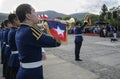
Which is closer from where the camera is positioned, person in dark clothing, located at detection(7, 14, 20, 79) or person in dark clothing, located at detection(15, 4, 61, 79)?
person in dark clothing, located at detection(15, 4, 61, 79)

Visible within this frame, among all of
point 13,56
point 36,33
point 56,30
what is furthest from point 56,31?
point 13,56

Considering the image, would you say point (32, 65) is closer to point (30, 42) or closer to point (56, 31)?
point (30, 42)

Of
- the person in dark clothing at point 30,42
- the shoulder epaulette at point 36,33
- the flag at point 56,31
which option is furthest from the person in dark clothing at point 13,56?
the shoulder epaulette at point 36,33

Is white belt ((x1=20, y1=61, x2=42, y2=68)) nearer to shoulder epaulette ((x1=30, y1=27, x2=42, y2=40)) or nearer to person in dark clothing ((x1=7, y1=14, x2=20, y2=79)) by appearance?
shoulder epaulette ((x1=30, y1=27, x2=42, y2=40))

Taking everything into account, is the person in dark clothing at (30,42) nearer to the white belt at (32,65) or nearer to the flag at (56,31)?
the white belt at (32,65)

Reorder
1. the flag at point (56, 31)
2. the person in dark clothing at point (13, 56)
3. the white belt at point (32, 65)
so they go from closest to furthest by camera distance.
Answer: the white belt at point (32, 65)
the flag at point (56, 31)
the person in dark clothing at point (13, 56)

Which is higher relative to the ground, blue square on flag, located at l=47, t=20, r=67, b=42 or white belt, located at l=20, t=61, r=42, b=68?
blue square on flag, located at l=47, t=20, r=67, b=42

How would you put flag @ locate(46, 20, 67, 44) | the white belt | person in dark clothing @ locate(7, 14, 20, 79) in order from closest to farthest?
1. the white belt
2. flag @ locate(46, 20, 67, 44)
3. person in dark clothing @ locate(7, 14, 20, 79)

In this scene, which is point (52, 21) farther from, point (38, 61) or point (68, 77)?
point (68, 77)

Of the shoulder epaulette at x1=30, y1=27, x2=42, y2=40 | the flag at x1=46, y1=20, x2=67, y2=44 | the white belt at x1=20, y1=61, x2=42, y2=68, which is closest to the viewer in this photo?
the shoulder epaulette at x1=30, y1=27, x2=42, y2=40

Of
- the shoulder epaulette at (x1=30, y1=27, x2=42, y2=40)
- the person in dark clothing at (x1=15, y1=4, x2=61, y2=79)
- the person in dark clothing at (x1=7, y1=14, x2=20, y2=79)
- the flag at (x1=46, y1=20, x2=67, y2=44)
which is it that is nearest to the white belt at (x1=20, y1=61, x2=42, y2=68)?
the person in dark clothing at (x1=15, y1=4, x2=61, y2=79)

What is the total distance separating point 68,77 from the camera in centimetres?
842

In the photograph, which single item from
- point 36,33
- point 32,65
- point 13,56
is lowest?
point 13,56

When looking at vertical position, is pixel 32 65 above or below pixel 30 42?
below
